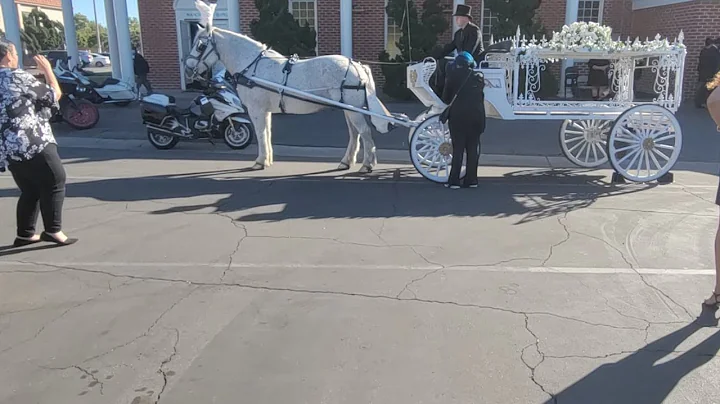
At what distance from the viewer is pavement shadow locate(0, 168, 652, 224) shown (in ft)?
22.9

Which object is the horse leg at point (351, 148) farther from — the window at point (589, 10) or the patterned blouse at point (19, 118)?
the window at point (589, 10)

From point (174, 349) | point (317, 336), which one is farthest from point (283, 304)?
point (174, 349)

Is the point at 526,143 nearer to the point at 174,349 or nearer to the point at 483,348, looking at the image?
the point at 483,348

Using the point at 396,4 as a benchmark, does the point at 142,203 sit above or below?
→ below

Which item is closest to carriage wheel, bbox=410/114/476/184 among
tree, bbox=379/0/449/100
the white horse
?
the white horse

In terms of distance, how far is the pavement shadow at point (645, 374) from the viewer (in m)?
3.22

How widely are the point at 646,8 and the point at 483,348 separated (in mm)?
20050

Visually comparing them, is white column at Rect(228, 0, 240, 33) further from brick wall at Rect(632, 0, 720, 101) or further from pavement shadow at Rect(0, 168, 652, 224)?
brick wall at Rect(632, 0, 720, 101)

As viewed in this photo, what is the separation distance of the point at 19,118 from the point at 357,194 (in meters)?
4.10

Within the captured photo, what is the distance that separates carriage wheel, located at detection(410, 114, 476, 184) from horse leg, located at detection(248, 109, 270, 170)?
249cm

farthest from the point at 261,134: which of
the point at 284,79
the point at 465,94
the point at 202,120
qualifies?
the point at 465,94

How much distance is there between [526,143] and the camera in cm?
1228

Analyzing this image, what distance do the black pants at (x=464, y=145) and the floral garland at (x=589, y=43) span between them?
1391mm

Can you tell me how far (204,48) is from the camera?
9055 millimetres
